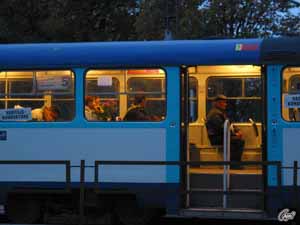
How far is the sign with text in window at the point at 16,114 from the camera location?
9.52 m

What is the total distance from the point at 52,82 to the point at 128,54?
3.91 ft

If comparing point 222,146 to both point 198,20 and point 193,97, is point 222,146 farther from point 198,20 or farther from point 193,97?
point 198,20

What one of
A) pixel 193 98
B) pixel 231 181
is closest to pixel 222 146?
pixel 231 181

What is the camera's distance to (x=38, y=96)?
9492 millimetres

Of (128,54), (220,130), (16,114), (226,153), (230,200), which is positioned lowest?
(230,200)

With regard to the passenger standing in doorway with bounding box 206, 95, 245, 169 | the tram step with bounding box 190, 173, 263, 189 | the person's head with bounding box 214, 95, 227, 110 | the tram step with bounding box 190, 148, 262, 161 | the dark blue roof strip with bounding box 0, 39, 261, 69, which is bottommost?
the tram step with bounding box 190, 173, 263, 189

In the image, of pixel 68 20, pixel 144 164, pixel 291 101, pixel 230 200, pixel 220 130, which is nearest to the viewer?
pixel 144 164

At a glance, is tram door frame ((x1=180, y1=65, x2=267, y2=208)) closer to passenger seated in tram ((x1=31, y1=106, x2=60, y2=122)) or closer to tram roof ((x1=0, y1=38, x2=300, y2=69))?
tram roof ((x1=0, y1=38, x2=300, y2=69))

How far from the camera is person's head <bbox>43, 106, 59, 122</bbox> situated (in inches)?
372

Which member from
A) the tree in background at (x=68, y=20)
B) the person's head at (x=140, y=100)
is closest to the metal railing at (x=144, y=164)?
the person's head at (x=140, y=100)

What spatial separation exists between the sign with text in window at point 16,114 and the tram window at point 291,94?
3666 millimetres

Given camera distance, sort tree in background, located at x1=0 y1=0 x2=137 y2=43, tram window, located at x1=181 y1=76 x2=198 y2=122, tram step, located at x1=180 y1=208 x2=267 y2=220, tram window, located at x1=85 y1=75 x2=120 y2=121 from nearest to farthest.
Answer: tram step, located at x1=180 y1=208 x2=267 y2=220 → tram window, located at x1=85 y1=75 x2=120 y2=121 → tram window, located at x1=181 y1=76 x2=198 y2=122 → tree in background, located at x1=0 y1=0 x2=137 y2=43

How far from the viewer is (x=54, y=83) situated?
31.1 ft

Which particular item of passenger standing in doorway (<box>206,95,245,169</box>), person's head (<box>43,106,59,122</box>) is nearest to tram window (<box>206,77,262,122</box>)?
passenger standing in doorway (<box>206,95,245,169</box>)
